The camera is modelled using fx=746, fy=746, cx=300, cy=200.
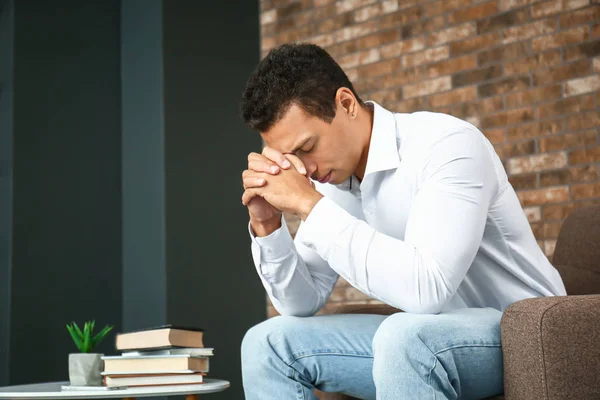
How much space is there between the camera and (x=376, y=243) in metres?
1.34

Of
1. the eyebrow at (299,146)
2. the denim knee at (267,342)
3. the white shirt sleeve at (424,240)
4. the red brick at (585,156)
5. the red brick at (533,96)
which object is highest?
the red brick at (533,96)

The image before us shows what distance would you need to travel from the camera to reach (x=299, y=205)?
1449mm

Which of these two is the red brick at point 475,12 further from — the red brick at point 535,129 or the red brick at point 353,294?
the red brick at point 353,294

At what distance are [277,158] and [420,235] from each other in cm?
36

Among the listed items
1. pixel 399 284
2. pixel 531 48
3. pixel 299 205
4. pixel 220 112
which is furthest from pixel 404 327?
pixel 220 112

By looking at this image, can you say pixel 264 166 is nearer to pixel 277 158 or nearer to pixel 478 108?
pixel 277 158

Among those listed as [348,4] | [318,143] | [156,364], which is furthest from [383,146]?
[348,4]

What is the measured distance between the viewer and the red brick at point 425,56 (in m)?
3.10

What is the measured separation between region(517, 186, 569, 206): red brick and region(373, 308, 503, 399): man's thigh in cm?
154

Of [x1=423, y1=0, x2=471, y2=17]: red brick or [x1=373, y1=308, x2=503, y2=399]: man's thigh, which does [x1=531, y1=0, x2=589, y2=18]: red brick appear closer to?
[x1=423, y1=0, x2=471, y2=17]: red brick

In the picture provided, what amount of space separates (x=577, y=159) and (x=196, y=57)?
5.63ft

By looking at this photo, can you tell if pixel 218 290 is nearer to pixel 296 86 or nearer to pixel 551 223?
pixel 551 223

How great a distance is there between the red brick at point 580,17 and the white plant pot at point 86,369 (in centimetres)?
202

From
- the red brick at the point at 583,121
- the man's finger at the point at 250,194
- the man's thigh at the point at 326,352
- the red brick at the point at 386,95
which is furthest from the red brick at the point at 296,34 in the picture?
the man's thigh at the point at 326,352
